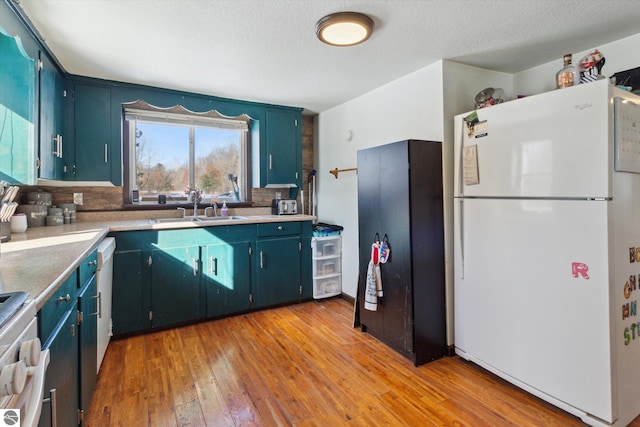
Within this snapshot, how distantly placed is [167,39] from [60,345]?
188cm

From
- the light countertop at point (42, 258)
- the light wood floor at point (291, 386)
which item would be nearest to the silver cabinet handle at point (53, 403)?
the light countertop at point (42, 258)

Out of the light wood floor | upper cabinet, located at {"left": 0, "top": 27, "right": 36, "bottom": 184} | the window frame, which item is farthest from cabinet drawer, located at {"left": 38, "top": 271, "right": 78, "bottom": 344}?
the window frame

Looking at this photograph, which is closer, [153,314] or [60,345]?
[60,345]

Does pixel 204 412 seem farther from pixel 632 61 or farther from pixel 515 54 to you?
pixel 632 61

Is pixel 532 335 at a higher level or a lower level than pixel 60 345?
lower

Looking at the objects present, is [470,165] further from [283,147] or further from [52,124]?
[52,124]

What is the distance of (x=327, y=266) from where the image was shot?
12.4 feet

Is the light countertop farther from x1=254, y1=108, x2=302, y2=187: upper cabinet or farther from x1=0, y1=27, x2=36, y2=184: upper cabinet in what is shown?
x1=254, y1=108, x2=302, y2=187: upper cabinet

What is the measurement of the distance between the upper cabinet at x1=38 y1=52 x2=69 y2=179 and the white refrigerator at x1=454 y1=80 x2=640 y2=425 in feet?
9.77

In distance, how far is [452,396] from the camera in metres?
1.97

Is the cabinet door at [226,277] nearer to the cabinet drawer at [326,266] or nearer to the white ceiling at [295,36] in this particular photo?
the cabinet drawer at [326,266]

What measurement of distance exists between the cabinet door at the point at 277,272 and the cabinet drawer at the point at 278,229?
0.07 m

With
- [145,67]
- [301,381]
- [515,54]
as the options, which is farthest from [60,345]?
[515,54]

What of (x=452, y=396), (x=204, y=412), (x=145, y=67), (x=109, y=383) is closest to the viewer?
(x=204, y=412)
